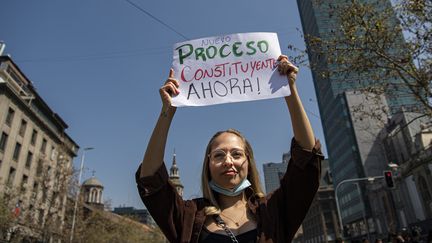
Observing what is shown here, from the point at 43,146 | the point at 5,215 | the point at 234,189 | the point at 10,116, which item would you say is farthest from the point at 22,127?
the point at 234,189

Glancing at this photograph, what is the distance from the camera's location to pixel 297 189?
2014 mm

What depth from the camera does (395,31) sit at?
9656mm

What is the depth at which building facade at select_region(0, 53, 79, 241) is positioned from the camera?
26984 millimetres

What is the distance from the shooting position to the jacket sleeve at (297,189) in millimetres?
1990

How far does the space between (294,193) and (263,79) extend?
97 centimetres

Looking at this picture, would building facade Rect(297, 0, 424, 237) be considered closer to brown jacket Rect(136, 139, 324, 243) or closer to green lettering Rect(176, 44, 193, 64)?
green lettering Rect(176, 44, 193, 64)

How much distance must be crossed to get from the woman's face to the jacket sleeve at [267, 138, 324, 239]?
27 centimetres

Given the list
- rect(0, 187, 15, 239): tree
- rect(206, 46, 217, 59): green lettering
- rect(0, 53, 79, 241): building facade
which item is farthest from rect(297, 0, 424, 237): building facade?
rect(206, 46, 217, 59): green lettering

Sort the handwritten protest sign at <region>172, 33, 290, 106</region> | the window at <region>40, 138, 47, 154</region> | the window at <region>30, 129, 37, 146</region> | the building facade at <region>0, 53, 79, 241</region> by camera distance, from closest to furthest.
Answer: the handwritten protest sign at <region>172, 33, 290, 106</region> < the building facade at <region>0, 53, 79, 241</region> < the window at <region>30, 129, 37, 146</region> < the window at <region>40, 138, 47, 154</region>

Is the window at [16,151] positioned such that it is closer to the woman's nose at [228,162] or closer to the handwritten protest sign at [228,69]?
the handwritten protest sign at [228,69]

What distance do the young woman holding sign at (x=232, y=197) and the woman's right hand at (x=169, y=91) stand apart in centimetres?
4

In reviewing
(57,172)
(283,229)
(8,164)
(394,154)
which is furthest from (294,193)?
(394,154)

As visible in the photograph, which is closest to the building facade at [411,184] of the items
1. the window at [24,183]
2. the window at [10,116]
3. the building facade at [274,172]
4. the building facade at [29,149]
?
the building facade at [274,172]

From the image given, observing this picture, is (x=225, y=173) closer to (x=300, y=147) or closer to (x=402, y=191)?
(x=300, y=147)
